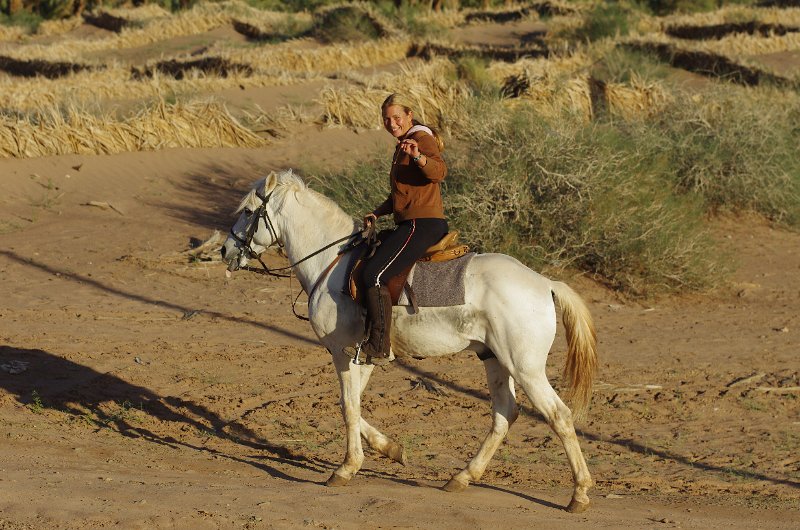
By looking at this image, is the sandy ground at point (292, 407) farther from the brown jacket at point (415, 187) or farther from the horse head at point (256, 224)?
the brown jacket at point (415, 187)

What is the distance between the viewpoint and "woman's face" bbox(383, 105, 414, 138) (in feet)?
23.2

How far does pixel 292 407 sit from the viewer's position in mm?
9445

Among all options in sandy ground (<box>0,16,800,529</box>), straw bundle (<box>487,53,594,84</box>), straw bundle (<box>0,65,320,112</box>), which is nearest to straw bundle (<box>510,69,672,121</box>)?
straw bundle (<box>487,53,594,84</box>)

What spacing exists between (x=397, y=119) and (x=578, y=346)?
183cm

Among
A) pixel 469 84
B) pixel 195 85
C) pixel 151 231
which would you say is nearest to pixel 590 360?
pixel 151 231

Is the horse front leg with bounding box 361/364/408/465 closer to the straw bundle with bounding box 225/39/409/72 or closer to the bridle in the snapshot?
the bridle

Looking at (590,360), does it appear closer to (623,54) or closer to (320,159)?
(320,159)

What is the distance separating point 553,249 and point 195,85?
36.4 ft

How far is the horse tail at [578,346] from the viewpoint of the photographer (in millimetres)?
7062

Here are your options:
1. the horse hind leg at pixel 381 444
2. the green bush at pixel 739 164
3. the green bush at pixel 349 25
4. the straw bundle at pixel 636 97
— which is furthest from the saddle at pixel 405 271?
the green bush at pixel 349 25

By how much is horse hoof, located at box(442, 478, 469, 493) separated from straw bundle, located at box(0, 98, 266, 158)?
41.4 ft

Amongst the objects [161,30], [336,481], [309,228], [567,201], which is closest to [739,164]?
[567,201]

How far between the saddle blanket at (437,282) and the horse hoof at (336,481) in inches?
47.7

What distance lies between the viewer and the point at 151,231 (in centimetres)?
1520
